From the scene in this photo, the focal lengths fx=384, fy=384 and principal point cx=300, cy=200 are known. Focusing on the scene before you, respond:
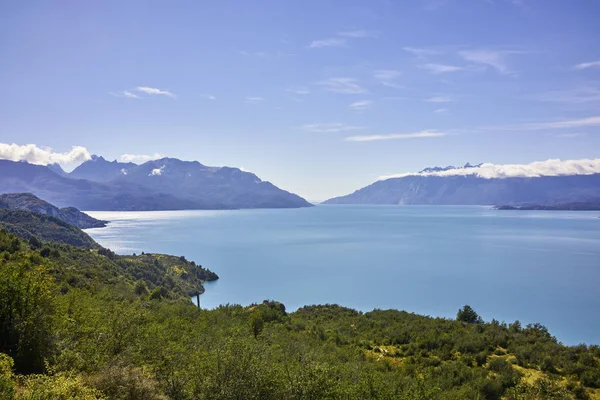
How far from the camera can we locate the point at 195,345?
20.3 meters

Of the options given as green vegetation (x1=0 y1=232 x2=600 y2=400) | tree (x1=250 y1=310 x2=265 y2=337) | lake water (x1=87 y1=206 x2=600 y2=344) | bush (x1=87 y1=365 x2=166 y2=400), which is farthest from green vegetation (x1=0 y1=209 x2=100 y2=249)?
bush (x1=87 y1=365 x2=166 y2=400)

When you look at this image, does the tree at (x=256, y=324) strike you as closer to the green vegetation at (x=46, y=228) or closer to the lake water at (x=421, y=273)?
the lake water at (x=421, y=273)

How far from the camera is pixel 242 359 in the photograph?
1561cm

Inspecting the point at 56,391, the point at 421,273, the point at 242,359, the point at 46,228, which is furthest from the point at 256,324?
the point at 46,228

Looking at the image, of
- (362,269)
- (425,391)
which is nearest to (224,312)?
(425,391)

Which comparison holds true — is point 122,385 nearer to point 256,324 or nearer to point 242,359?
point 242,359

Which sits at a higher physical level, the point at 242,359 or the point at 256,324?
the point at 242,359

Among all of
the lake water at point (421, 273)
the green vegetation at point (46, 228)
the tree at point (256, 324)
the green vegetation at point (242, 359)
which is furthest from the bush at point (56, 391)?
the green vegetation at point (46, 228)

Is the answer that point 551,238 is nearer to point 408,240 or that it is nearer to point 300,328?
point 408,240

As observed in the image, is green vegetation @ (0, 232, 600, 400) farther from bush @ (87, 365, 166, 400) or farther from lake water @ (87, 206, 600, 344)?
lake water @ (87, 206, 600, 344)

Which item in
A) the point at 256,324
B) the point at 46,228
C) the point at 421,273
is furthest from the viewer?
the point at 46,228

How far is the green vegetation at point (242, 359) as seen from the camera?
47.4ft

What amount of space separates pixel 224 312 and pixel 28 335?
23.2m

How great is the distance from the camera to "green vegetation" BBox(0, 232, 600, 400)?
14445 mm
